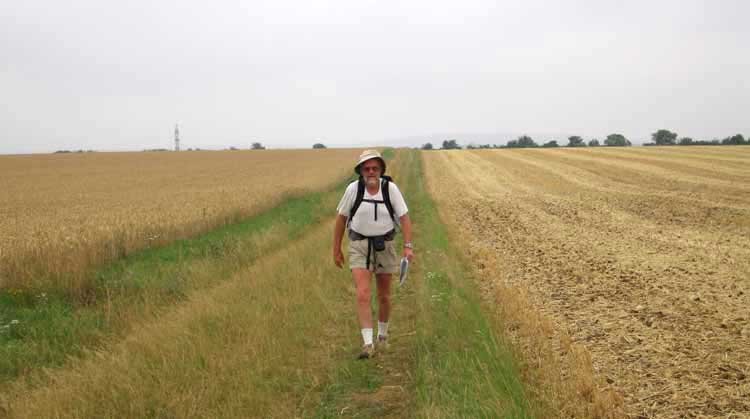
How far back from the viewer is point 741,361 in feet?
15.8

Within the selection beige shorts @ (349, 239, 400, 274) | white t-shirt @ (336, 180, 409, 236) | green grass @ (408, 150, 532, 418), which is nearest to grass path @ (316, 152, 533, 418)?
green grass @ (408, 150, 532, 418)

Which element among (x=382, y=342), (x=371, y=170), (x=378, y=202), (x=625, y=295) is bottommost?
(x=382, y=342)

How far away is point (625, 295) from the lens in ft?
23.4

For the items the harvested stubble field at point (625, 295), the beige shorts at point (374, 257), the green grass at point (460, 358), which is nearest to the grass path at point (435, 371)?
the green grass at point (460, 358)

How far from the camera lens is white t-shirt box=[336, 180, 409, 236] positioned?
5523mm

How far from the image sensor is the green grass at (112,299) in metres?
5.94

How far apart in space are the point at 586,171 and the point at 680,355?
27.8 meters

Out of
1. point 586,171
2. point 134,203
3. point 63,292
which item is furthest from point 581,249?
point 586,171

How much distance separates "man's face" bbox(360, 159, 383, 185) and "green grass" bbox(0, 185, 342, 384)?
3.49 m

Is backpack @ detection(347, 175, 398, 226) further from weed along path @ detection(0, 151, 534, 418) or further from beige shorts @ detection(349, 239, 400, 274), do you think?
weed along path @ detection(0, 151, 534, 418)

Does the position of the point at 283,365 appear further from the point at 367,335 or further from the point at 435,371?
the point at 435,371

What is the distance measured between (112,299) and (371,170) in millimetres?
4518

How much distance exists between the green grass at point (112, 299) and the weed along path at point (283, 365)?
0.80ft

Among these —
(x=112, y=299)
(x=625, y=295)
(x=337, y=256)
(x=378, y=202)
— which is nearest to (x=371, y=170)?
(x=378, y=202)
